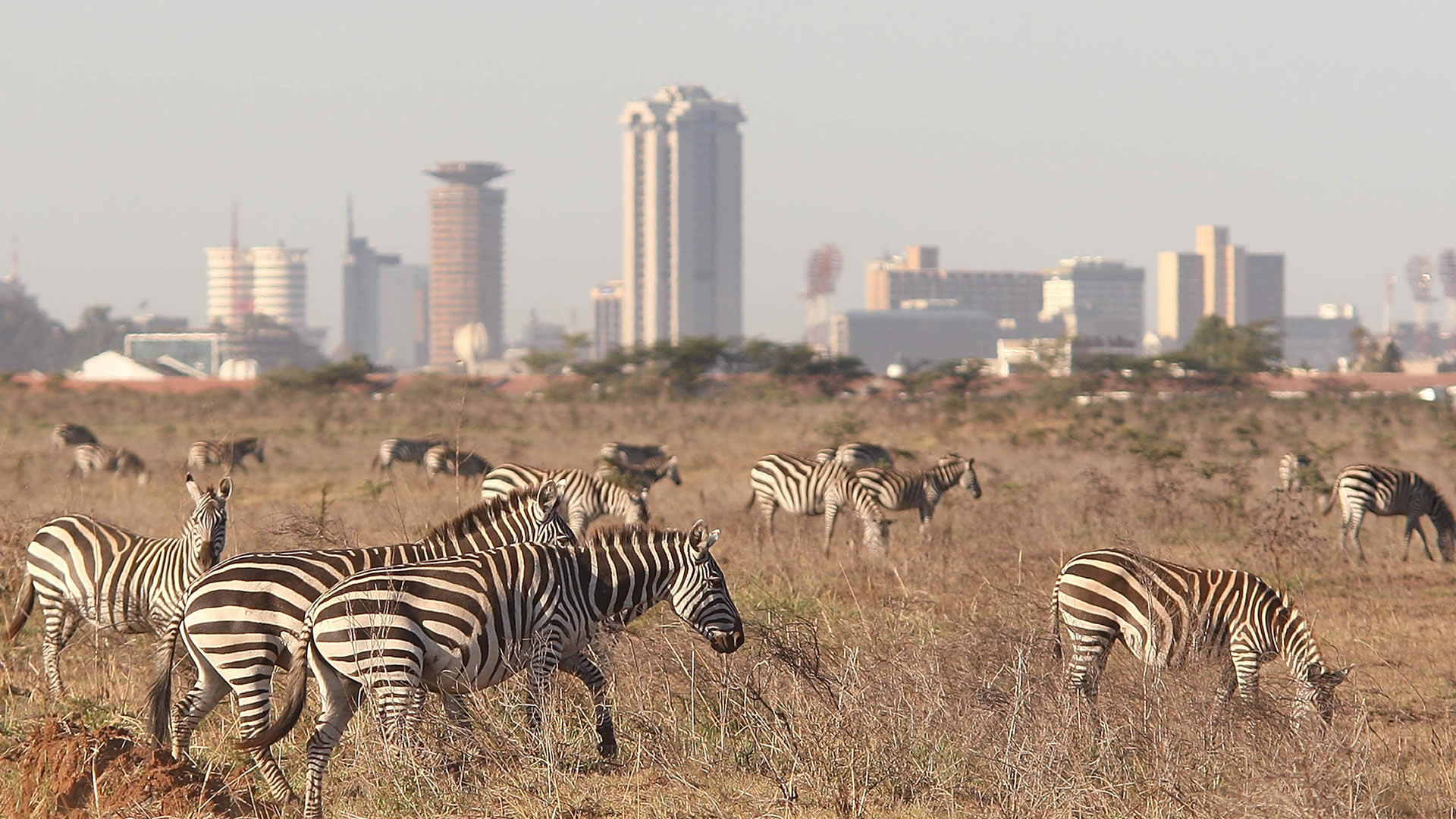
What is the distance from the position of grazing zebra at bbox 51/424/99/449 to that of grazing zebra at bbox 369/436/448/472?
24.5 feet

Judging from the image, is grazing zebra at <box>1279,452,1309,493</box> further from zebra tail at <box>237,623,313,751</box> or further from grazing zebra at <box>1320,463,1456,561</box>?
zebra tail at <box>237,623,313,751</box>

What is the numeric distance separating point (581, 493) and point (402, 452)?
959 cm

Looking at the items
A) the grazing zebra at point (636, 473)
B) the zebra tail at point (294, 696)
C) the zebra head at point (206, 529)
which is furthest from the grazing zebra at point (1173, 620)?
the grazing zebra at point (636, 473)

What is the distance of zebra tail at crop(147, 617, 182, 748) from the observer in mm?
7086

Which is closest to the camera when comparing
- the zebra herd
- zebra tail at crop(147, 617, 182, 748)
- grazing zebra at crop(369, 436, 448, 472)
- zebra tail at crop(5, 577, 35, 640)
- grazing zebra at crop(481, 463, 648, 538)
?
the zebra herd

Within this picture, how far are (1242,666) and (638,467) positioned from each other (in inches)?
519

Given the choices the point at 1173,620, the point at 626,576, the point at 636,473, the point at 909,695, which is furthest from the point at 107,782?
the point at 636,473

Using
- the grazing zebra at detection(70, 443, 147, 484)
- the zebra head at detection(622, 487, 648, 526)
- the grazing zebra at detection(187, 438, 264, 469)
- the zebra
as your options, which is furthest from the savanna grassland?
the grazing zebra at detection(187, 438, 264, 469)

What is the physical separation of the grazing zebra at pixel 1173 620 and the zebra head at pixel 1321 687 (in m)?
0.02

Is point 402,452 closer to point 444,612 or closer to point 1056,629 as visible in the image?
point 1056,629

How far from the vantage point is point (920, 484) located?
16578mm

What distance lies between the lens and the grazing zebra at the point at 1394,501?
1512 centimetres

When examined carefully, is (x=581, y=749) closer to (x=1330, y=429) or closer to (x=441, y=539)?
(x=441, y=539)

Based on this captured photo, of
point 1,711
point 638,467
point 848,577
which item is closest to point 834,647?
point 848,577
